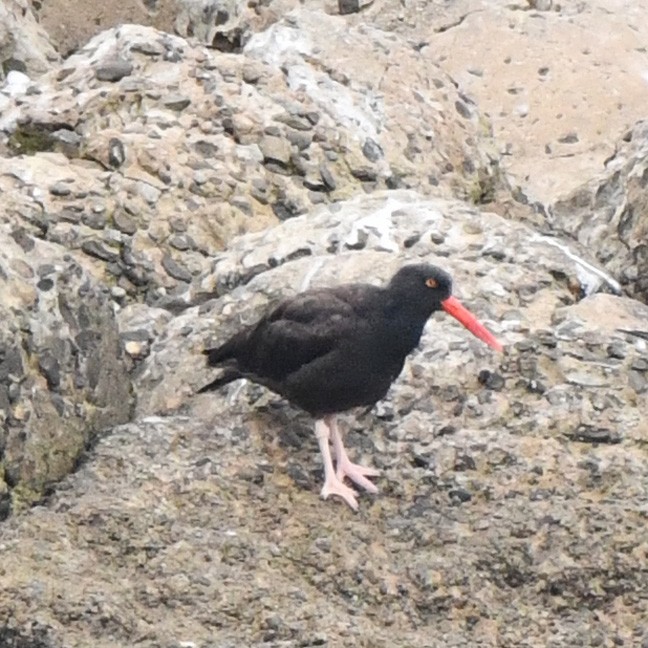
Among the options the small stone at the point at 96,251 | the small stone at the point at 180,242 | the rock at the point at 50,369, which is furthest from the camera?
the small stone at the point at 180,242

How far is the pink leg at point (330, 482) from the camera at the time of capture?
6668 millimetres

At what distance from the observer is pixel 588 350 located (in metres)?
7.27

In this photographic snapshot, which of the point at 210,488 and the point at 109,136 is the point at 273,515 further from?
the point at 109,136

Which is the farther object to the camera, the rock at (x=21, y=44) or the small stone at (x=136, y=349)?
the rock at (x=21, y=44)

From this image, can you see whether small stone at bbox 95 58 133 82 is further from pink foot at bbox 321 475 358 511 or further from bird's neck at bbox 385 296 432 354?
pink foot at bbox 321 475 358 511

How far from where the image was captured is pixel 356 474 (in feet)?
22.2

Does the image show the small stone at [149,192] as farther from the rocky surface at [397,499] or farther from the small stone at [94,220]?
the rocky surface at [397,499]

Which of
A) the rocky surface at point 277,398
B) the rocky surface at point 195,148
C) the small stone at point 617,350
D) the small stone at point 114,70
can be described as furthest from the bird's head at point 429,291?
the small stone at point 114,70

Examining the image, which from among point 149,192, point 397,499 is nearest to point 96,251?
point 149,192

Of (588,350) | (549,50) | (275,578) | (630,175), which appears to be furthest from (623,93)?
(275,578)

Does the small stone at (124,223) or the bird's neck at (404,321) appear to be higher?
the bird's neck at (404,321)

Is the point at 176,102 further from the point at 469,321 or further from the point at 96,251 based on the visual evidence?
the point at 469,321

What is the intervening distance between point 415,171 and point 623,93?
12.9 ft

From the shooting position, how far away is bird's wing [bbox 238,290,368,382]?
6.96 meters
